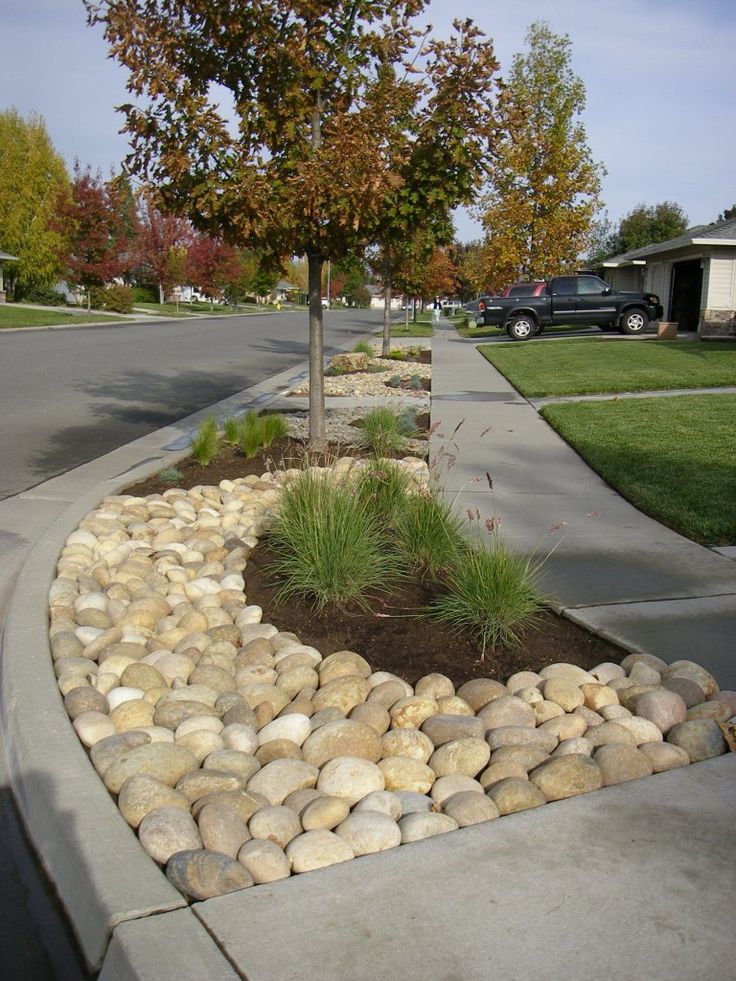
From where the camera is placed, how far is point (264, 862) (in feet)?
9.05

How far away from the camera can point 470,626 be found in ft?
14.9

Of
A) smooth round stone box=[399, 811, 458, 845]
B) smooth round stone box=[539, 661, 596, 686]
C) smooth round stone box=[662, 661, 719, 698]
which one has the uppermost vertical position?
smooth round stone box=[662, 661, 719, 698]

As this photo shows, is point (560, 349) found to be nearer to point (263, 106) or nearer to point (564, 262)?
point (564, 262)

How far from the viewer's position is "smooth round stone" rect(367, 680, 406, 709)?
3.88 metres

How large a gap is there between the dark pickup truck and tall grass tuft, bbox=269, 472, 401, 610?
27380 millimetres

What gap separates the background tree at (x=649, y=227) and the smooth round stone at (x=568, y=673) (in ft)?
204

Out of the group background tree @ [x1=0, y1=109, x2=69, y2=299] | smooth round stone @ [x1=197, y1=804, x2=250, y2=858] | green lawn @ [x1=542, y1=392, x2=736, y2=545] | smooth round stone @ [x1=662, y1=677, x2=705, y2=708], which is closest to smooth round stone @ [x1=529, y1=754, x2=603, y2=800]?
smooth round stone @ [x1=662, y1=677, x2=705, y2=708]

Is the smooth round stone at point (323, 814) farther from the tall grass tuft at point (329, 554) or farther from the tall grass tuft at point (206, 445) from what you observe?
the tall grass tuft at point (206, 445)

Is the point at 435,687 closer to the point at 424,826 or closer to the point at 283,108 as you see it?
the point at 424,826

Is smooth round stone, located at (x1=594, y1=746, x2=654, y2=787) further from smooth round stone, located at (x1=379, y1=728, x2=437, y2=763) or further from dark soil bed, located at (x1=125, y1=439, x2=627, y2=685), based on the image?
dark soil bed, located at (x1=125, y1=439, x2=627, y2=685)

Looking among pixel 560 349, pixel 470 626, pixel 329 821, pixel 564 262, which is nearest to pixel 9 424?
pixel 470 626

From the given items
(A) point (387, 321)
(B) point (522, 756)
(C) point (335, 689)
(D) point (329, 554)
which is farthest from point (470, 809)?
(A) point (387, 321)

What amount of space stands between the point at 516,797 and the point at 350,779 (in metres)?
0.55

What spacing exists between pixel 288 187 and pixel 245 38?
1.27 meters
